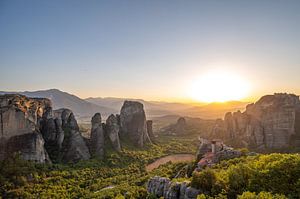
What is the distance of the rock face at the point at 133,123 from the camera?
237 ft

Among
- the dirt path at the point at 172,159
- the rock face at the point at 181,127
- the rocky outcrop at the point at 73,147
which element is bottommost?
the dirt path at the point at 172,159

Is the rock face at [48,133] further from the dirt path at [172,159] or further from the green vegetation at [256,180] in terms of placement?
the green vegetation at [256,180]

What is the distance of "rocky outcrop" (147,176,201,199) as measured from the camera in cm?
1988

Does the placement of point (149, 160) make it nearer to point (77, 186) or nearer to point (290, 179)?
point (77, 186)

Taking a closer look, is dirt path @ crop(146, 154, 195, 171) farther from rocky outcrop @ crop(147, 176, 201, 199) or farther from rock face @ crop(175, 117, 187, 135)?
rock face @ crop(175, 117, 187, 135)

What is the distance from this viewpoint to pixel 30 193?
34531 millimetres

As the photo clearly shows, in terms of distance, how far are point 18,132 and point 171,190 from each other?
30454 mm

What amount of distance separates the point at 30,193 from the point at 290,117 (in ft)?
156

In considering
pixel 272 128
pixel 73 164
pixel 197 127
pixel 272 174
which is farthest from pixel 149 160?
pixel 197 127

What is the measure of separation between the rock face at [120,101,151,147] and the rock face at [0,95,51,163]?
30274mm

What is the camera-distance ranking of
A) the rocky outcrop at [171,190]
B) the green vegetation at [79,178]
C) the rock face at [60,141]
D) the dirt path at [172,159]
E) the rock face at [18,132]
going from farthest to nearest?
the dirt path at [172,159], the rock face at [60,141], the rock face at [18,132], the green vegetation at [79,178], the rocky outcrop at [171,190]

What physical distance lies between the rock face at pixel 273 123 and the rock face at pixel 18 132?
132 ft

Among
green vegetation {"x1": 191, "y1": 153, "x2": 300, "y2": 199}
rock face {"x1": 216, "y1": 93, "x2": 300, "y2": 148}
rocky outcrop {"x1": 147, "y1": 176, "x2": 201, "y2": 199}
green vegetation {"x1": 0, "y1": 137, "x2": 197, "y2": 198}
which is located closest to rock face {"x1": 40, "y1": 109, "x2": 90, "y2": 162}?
green vegetation {"x1": 0, "y1": 137, "x2": 197, "y2": 198}

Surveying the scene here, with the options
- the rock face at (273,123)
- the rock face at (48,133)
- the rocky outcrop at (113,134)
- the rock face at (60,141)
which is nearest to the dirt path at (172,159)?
the rock face at (48,133)
